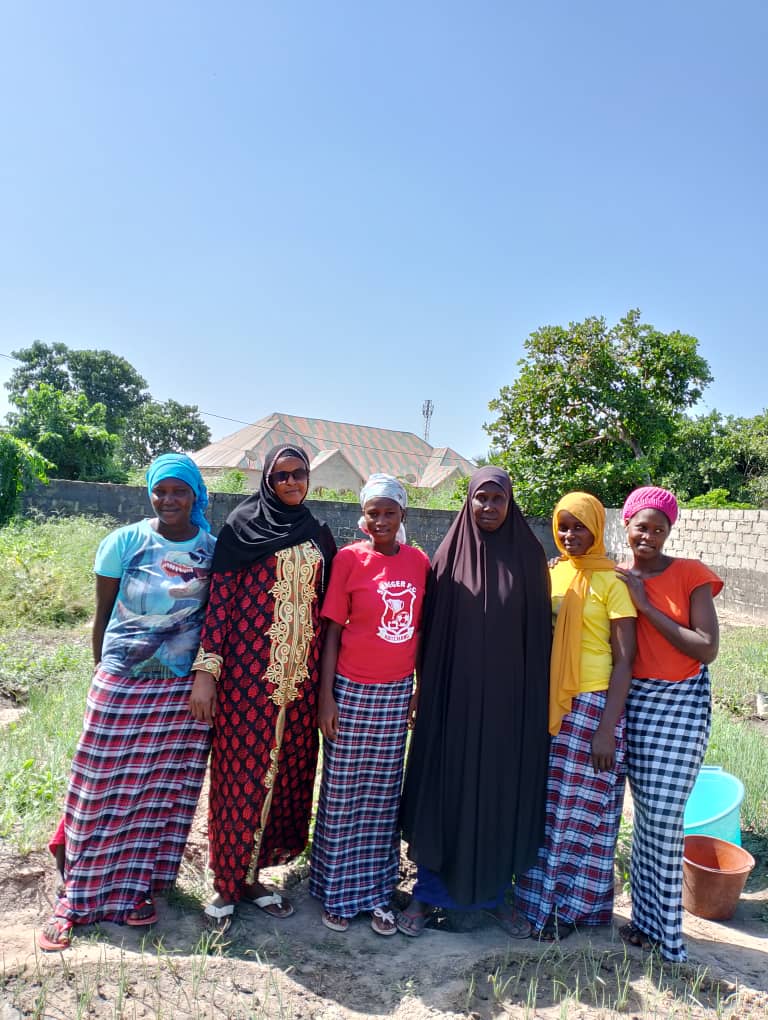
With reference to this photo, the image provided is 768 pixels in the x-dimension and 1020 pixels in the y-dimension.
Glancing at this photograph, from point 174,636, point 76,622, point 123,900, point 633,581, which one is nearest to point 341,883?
point 123,900

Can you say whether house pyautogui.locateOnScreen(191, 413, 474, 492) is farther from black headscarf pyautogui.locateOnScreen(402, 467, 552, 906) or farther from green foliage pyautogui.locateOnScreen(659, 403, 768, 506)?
black headscarf pyautogui.locateOnScreen(402, 467, 552, 906)

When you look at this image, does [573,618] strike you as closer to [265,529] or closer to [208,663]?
[265,529]

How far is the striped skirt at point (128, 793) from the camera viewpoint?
236 cm

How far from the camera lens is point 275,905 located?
256 centimetres

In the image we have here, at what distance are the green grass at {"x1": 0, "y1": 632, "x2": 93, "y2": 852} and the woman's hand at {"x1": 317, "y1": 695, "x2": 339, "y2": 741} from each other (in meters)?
1.33

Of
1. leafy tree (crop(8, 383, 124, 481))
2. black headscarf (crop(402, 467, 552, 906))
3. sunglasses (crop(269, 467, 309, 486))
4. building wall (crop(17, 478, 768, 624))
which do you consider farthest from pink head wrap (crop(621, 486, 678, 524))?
leafy tree (crop(8, 383, 124, 481))

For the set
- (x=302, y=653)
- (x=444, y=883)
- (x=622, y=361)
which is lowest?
(x=444, y=883)

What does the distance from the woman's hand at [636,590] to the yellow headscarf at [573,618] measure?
0.20 feet

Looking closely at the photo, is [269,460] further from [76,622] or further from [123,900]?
[76,622]

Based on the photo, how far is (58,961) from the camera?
211cm

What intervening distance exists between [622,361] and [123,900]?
1372cm

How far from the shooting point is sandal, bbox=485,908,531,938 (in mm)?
2543

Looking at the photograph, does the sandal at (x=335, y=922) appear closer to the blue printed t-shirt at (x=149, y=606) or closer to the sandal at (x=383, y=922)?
the sandal at (x=383, y=922)

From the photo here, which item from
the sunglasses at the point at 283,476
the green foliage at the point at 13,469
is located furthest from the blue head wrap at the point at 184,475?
the green foliage at the point at 13,469
